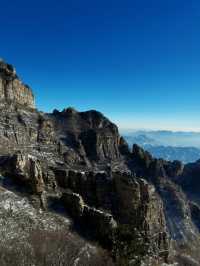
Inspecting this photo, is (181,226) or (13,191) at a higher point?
(13,191)

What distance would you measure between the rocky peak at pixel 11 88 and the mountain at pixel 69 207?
0.38 metres

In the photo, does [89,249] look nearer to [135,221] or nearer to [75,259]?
[75,259]

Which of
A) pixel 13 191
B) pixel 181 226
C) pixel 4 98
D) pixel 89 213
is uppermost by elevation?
pixel 4 98

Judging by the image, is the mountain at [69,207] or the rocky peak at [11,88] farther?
the rocky peak at [11,88]

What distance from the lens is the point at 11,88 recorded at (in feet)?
413

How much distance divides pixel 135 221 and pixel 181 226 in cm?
8205

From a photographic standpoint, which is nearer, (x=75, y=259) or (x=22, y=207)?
(x=75, y=259)

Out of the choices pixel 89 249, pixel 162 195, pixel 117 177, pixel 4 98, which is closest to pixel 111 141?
pixel 162 195

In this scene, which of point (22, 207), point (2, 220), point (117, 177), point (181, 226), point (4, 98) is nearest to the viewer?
point (2, 220)

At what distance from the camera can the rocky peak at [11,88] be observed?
122 metres

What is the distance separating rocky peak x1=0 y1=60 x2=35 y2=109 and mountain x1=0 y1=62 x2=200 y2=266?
377mm

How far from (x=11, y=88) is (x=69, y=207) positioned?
75427mm

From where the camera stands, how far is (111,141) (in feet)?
586

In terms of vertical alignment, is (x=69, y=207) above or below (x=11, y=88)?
below
